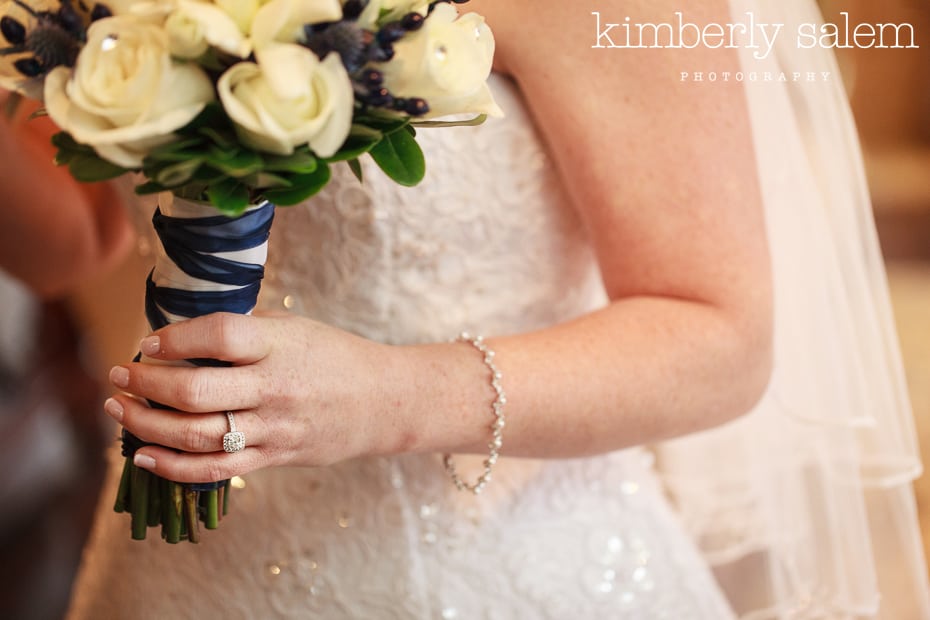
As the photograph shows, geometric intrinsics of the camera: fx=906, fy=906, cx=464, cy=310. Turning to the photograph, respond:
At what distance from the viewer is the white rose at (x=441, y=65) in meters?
0.66

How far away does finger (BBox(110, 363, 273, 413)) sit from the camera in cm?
75

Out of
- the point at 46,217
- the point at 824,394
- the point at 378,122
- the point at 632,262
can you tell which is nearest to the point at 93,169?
the point at 378,122

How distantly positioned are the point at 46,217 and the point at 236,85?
3.42 ft

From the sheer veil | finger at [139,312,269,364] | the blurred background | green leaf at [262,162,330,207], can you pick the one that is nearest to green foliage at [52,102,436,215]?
green leaf at [262,162,330,207]

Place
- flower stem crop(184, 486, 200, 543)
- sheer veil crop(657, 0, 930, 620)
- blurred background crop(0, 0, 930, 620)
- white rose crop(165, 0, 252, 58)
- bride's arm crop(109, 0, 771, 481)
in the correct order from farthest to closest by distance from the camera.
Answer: blurred background crop(0, 0, 930, 620) → sheer veil crop(657, 0, 930, 620) → bride's arm crop(109, 0, 771, 481) → flower stem crop(184, 486, 200, 543) → white rose crop(165, 0, 252, 58)

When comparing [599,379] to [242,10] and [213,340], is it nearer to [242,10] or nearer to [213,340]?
[213,340]

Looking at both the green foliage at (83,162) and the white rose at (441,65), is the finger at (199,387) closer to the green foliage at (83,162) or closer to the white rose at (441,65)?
the green foliage at (83,162)

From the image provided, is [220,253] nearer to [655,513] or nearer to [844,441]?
[655,513]

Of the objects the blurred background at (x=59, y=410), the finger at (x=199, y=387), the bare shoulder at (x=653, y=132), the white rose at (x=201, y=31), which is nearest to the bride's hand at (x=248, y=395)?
the finger at (x=199, y=387)

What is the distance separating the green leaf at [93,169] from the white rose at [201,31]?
0.11m

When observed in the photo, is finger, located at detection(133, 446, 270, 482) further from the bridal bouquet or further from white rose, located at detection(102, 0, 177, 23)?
white rose, located at detection(102, 0, 177, 23)

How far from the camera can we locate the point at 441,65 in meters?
0.67

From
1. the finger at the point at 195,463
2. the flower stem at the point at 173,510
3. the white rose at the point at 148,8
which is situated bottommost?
the flower stem at the point at 173,510

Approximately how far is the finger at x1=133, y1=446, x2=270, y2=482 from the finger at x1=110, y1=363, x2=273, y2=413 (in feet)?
0.15
